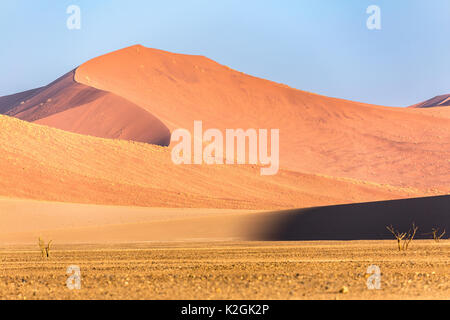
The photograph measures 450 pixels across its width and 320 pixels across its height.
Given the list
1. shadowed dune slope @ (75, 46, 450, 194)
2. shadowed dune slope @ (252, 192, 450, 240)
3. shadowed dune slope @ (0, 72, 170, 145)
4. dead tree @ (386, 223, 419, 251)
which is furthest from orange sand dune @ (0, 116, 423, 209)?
dead tree @ (386, 223, 419, 251)

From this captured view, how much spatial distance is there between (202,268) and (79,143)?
42.7 metres

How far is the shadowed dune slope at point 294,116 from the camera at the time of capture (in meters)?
69.6

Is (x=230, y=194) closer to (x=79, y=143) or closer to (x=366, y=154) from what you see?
(x=79, y=143)

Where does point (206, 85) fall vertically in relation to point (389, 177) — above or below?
above

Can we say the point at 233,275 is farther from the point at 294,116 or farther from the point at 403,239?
the point at 294,116

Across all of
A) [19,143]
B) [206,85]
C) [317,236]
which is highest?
[206,85]

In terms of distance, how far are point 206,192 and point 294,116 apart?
35.2 metres

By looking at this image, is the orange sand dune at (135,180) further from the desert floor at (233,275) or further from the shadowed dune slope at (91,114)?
the desert floor at (233,275)

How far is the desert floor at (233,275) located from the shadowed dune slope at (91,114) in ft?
147

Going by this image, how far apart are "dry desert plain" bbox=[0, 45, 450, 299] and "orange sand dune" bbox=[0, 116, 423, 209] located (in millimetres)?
185

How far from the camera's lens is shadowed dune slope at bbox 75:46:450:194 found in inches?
2741
